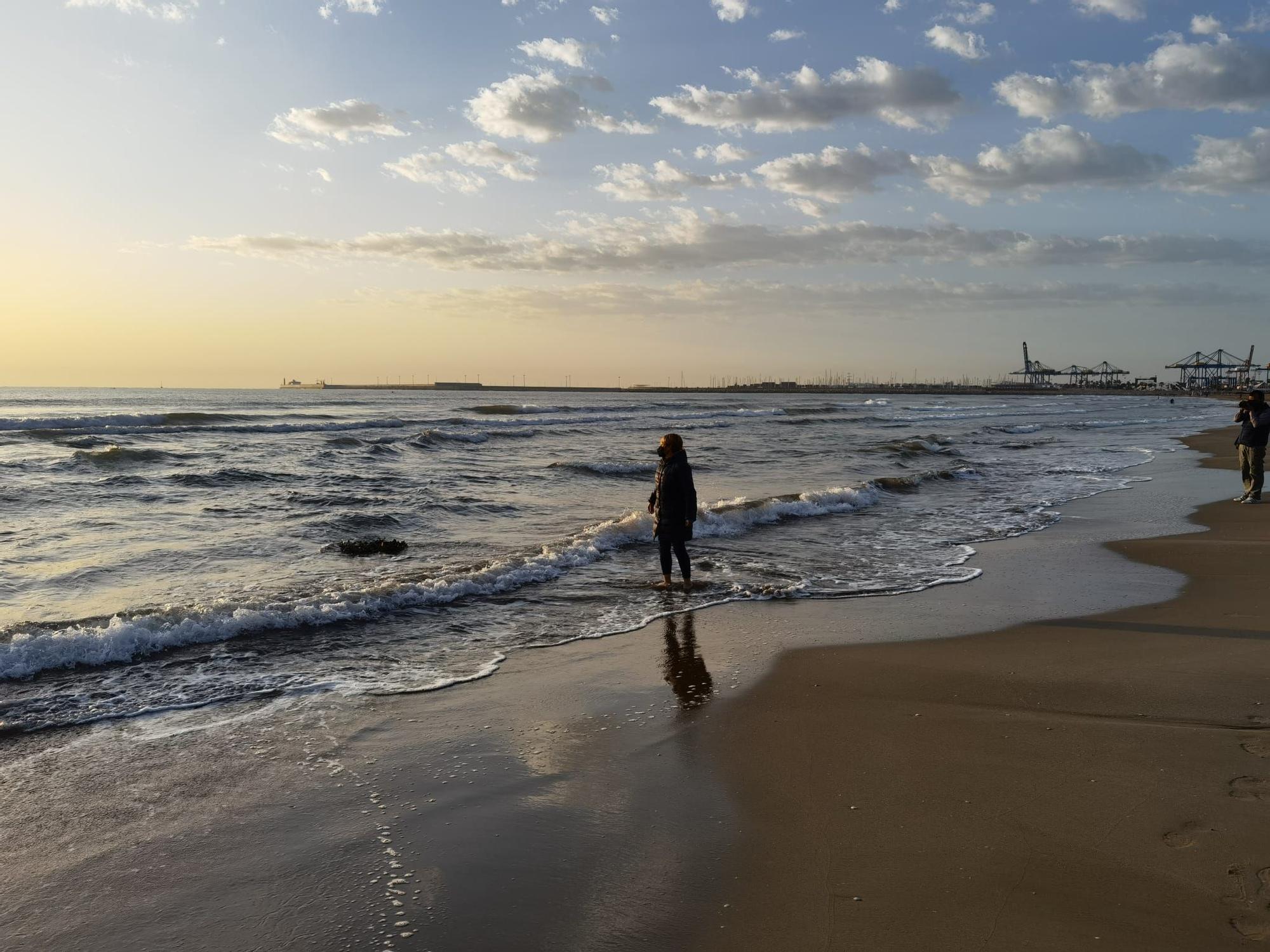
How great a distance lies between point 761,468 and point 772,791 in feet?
65.6

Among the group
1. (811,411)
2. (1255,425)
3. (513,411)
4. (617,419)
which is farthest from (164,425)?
(811,411)

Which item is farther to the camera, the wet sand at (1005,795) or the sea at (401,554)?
the sea at (401,554)

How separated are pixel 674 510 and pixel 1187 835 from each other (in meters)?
6.74

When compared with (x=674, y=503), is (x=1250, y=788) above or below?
below

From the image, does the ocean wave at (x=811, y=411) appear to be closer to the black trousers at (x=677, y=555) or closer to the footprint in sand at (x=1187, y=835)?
the black trousers at (x=677, y=555)

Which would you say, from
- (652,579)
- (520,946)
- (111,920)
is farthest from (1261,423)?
(111,920)

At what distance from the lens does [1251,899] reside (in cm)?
314

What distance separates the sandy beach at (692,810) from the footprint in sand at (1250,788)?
0.02m

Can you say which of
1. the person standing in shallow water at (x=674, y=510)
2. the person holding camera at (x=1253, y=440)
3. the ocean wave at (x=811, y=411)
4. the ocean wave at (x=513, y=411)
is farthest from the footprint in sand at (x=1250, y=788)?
the ocean wave at (x=811, y=411)

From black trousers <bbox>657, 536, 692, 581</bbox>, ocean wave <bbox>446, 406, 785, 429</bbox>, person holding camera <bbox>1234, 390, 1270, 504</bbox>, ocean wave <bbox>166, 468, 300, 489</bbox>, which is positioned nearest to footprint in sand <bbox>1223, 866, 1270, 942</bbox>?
black trousers <bbox>657, 536, 692, 581</bbox>

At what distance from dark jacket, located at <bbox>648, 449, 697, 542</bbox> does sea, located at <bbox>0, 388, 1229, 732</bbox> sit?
705 millimetres

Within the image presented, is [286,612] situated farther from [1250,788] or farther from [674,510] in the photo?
[1250,788]

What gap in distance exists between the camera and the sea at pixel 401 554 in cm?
663

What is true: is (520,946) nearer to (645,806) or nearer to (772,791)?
(645,806)
